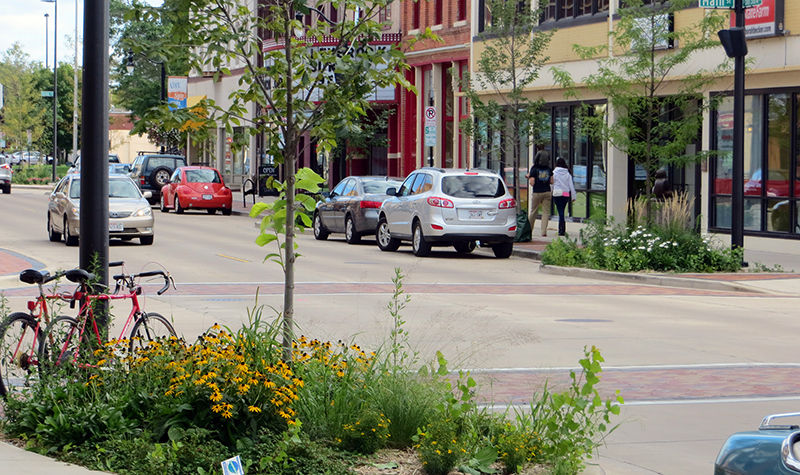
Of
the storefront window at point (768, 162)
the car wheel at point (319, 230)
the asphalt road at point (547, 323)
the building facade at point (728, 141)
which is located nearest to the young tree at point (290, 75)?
the asphalt road at point (547, 323)

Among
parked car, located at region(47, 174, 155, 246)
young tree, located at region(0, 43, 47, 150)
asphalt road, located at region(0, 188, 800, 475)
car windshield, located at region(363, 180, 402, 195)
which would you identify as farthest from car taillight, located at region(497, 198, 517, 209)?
young tree, located at region(0, 43, 47, 150)

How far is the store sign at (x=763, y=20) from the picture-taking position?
22578 millimetres

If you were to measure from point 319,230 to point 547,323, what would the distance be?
15.7m

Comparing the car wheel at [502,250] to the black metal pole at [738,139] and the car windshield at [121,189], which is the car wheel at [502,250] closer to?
the black metal pole at [738,139]

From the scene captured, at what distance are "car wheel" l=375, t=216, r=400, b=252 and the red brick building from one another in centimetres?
1233

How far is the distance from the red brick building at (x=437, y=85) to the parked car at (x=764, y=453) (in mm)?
33465

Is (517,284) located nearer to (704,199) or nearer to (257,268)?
(257,268)

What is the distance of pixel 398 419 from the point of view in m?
6.37

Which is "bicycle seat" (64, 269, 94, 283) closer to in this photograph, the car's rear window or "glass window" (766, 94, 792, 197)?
the car's rear window

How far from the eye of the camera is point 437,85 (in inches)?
1570

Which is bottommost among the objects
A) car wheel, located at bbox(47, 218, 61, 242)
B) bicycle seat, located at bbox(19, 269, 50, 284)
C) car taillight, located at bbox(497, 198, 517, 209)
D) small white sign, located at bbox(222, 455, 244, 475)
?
small white sign, located at bbox(222, 455, 244, 475)

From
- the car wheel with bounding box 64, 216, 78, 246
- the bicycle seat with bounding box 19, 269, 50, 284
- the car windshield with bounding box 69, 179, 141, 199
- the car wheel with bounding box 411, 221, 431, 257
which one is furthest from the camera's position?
the car windshield with bounding box 69, 179, 141, 199

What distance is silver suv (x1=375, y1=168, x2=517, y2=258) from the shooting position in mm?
22203

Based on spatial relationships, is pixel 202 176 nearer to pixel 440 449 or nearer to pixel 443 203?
pixel 443 203
